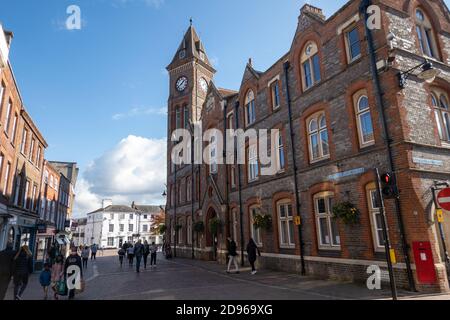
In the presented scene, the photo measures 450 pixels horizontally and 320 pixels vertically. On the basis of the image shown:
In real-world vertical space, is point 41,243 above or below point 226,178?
below

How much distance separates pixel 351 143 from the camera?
11.5 m

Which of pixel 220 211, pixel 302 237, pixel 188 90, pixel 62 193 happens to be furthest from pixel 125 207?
pixel 302 237

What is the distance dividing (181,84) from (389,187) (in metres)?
31.0

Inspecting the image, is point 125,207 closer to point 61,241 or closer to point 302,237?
point 61,241

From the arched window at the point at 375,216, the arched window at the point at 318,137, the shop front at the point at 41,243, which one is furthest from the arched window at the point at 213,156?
the arched window at the point at 375,216

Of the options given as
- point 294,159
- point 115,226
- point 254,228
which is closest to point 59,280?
point 254,228

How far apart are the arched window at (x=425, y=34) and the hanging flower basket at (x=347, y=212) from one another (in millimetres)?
7081

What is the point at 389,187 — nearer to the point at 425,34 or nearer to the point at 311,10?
the point at 425,34

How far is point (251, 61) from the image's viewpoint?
21.3 m

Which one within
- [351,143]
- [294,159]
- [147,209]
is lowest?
[351,143]

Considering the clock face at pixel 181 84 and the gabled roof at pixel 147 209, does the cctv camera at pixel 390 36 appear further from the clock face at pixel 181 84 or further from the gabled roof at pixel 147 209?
the gabled roof at pixel 147 209

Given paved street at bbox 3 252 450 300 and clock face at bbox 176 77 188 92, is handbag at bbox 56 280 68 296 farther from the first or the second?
clock face at bbox 176 77 188 92

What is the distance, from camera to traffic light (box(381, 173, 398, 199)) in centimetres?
771

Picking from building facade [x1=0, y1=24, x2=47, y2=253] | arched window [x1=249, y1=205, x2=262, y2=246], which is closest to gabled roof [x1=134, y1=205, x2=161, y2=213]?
building facade [x1=0, y1=24, x2=47, y2=253]
